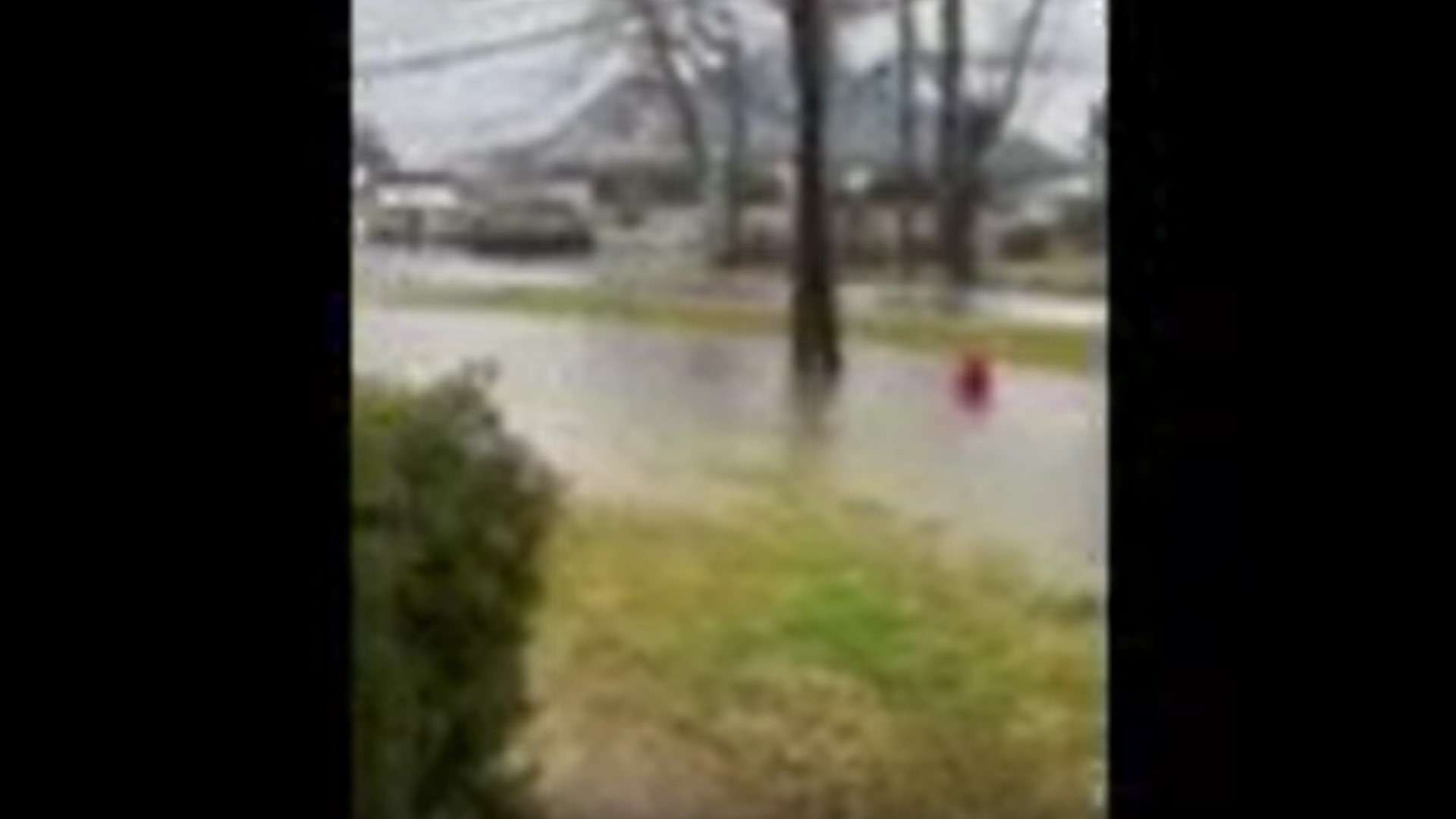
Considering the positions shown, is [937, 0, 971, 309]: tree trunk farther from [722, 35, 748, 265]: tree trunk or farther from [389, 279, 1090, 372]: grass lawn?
[722, 35, 748, 265]: tree trunk

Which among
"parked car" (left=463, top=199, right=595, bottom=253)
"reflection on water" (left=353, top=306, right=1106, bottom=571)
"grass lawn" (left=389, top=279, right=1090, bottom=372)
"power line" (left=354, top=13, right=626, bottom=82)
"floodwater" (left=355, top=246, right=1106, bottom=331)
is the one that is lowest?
"reflection on water" (left=353, top=306, right=1106, bottom=571)

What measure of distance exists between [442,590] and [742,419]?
0.34 metres

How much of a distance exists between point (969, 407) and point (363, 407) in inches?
25.1

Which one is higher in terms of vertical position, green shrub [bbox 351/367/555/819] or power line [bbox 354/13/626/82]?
power line [bbox 354/13/626/82]

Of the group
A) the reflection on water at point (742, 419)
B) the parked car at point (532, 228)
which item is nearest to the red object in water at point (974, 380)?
the reflection on water at point (742, 419)

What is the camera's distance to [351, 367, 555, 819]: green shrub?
1.82 m

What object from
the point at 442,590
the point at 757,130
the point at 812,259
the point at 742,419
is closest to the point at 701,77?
the point at 757,130

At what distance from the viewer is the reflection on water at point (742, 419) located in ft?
7.18

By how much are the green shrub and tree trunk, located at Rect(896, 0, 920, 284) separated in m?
0.40

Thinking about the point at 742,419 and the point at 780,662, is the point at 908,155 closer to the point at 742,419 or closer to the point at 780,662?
the point at 742,419

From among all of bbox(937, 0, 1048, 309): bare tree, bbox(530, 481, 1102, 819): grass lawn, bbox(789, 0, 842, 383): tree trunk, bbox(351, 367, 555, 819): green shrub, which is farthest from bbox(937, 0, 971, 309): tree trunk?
bbox(351, 367, 555, 819): green shrub
